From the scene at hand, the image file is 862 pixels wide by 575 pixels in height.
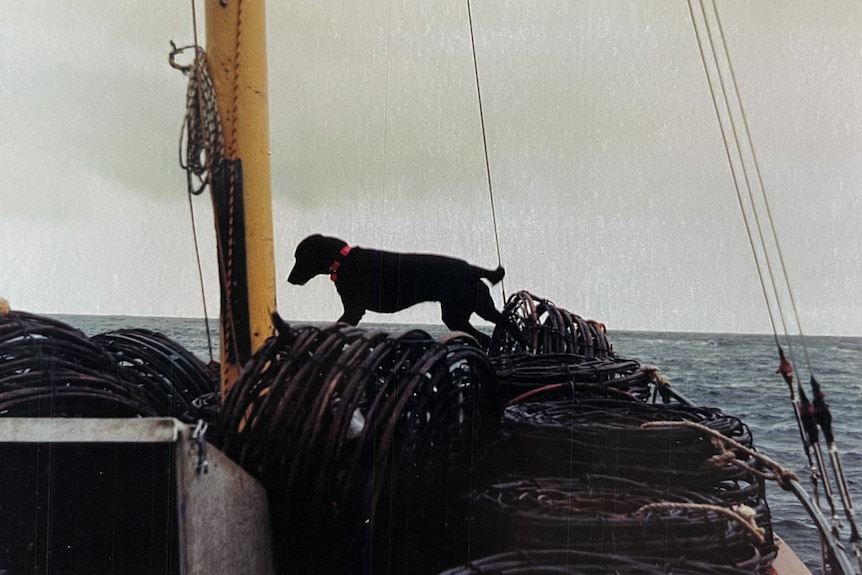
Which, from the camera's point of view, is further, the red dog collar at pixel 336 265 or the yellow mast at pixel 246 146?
the red dog collar at pixel 336 265

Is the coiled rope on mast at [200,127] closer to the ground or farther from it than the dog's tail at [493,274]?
farther from it

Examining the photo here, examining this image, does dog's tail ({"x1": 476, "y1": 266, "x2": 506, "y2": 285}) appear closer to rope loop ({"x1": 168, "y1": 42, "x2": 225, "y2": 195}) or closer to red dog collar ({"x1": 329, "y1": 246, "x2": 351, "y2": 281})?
red dog collar ({"x1": 329, "y1": 246, "x2": 351, "y2": 281})

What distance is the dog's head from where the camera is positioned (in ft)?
10.8

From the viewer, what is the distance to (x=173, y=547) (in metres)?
1.91

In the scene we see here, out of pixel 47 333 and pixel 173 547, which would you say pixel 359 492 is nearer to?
pixel 173 547

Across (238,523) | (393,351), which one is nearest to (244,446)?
(238,523)

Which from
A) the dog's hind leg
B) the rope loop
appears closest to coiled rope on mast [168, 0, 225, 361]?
the rope loop

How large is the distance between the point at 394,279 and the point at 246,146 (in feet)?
3.25

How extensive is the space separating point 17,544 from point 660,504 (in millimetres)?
1871

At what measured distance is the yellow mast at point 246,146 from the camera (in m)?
2.66

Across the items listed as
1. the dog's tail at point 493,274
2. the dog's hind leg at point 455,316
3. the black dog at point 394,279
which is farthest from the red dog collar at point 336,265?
the dog's tail at point 493,274

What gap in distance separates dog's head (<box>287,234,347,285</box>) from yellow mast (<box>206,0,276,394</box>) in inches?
16.2

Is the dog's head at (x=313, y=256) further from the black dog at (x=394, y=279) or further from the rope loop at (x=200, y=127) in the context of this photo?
the rope loop at (x=200, y=127)

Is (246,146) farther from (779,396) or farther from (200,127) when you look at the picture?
(779,396)
